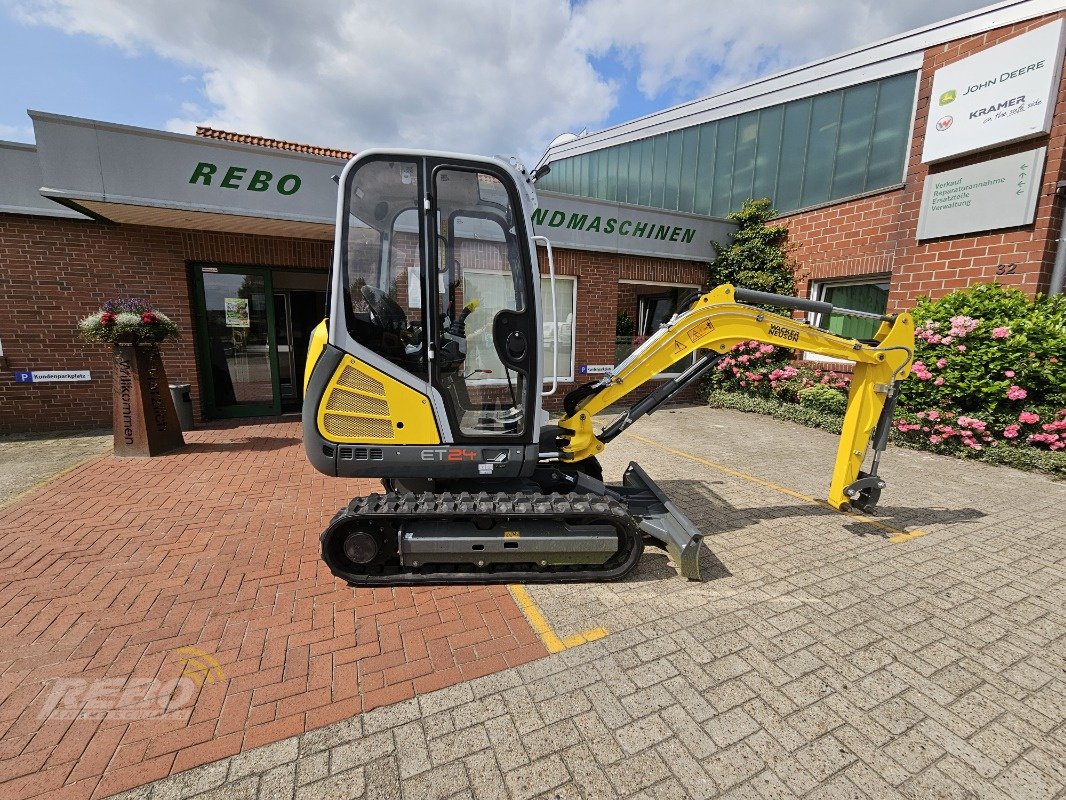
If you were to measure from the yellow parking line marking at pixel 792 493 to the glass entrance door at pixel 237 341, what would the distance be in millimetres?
7091

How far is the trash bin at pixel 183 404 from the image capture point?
7465 mm

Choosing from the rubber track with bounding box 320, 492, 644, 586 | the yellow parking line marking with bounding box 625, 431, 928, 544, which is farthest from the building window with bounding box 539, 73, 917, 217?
A: the rubber track with bounding box 320, 492, 644, 586

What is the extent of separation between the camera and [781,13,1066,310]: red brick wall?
7125mm

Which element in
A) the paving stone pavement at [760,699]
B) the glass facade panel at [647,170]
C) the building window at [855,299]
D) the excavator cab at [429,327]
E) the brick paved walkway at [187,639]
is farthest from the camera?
the glass facade panel at [647,170]

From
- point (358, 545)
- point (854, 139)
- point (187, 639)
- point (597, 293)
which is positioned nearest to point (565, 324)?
point (597, 293)

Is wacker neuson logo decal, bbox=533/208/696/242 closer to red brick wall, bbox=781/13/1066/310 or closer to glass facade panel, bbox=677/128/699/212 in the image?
red brick wall, bbox=781/13/1066/310

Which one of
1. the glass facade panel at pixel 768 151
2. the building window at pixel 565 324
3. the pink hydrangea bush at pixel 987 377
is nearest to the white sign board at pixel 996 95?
the pink hydrangea bush at pixel 987 377

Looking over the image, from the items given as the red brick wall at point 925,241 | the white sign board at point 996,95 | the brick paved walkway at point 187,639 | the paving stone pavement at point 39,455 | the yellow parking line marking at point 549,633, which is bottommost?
the brick paved walkway at point 187,639

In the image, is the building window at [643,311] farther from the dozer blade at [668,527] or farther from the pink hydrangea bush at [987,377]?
the dozer blade at [668,527]

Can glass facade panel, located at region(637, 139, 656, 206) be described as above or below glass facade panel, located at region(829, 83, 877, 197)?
above

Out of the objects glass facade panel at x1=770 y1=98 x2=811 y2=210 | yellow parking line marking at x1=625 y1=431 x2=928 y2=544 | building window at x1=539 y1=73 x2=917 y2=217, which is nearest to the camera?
yellow parking line marking at x1=625 y1=431 x2=928 y2=544

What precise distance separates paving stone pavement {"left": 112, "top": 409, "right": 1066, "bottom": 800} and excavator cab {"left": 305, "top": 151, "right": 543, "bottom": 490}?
4.47 feet

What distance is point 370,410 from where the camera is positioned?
319cm

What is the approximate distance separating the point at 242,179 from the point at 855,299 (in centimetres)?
1209
